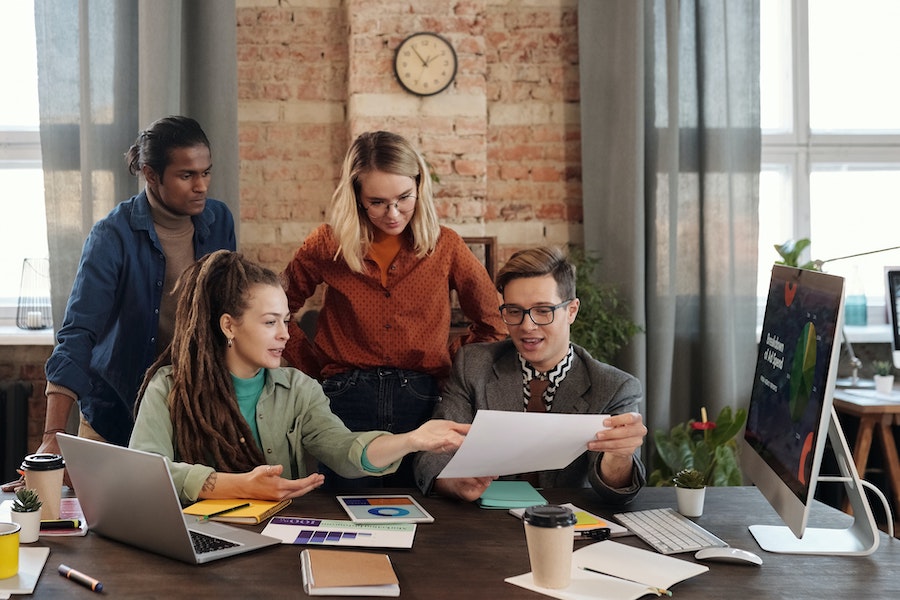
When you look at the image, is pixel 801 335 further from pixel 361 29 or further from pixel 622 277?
pixel 361 29

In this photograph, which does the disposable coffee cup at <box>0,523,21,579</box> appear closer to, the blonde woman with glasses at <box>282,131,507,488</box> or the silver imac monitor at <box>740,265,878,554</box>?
the blonde woman with glasses at <box>282,131,507,488</box>

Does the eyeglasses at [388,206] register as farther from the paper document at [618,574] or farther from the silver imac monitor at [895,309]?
the silver imac monitor at [895,309]

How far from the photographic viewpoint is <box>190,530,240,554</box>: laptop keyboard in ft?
4.81

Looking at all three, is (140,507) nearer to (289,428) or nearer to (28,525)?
(28,525)

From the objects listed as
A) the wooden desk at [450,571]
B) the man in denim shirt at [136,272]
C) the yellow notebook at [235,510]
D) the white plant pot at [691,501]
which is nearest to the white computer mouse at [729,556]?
the wooden desk at [450,571]

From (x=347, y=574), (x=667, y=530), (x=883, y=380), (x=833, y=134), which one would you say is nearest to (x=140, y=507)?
(x=347, y=574)

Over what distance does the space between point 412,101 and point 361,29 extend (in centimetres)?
34

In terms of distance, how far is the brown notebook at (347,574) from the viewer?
4.32 feet

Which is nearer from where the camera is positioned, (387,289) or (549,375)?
(549,375)

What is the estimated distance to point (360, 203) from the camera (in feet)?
7.97

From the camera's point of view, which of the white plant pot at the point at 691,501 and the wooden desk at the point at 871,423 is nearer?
the white plant pot at the point at 691,501

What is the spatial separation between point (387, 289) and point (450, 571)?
1.16 m

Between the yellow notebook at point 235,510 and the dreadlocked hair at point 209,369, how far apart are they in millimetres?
169

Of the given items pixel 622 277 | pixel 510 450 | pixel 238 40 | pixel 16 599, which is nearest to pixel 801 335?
pixel 510 450
